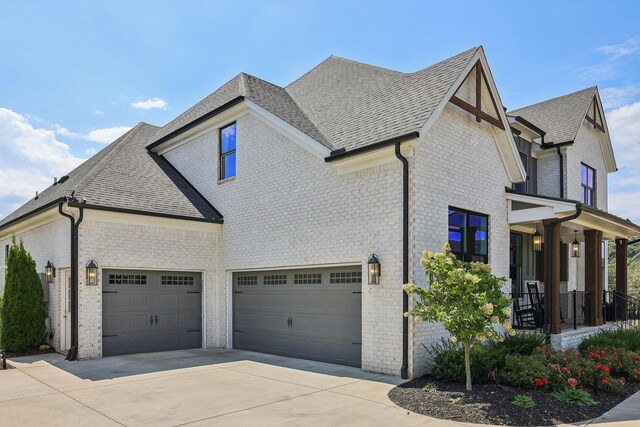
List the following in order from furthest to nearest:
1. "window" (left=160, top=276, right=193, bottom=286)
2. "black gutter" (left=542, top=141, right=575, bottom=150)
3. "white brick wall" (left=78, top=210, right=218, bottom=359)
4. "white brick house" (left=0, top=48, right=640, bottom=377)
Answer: "black gutter" (left=542, top=141, right=575, bottom=150) → "window" (left=160, top=276, right=193, bottom=286) → "white brick wall" (left=78, top=210, right=218, bottom=359) → "white brick house" (left=0, top=48, right=640, bottom=377)

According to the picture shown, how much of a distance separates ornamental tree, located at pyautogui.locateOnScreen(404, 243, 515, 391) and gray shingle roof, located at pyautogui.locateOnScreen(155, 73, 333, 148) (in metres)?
4.27

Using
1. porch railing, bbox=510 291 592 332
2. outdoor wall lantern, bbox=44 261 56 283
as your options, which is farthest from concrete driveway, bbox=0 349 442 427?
porch railing, bbox=510 291 592 332

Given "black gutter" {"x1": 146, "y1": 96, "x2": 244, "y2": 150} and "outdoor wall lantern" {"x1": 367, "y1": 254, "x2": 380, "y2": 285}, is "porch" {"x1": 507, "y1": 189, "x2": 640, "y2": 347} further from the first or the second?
"black gutter" {"x1": 146, "y1": 96, "x2": 244, "y2": 150}

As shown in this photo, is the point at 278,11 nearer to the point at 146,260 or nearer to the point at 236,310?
the point at 146,260

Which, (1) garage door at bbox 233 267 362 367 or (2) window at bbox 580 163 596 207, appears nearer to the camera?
(1) garage door at bbox 233 267 362 367

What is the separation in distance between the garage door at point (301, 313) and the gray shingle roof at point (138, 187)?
101 inches

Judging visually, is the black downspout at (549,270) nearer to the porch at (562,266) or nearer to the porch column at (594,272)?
the porch at (562,266)

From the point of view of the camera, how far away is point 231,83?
15820mm

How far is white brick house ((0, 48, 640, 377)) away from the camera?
9609mm

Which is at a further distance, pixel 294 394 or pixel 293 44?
pixel 293 44

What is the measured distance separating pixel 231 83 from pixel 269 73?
2.84 metres

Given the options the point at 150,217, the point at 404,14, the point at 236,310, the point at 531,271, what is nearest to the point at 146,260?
the point at 150,217

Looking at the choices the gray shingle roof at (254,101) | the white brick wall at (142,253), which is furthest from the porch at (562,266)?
the white brick wall at (142,253)

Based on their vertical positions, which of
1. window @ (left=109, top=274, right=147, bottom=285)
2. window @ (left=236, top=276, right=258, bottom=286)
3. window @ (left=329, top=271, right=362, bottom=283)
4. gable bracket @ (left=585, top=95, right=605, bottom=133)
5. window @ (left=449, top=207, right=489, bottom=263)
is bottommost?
window @ (left=236, top=276, right=258, bottom=286)
